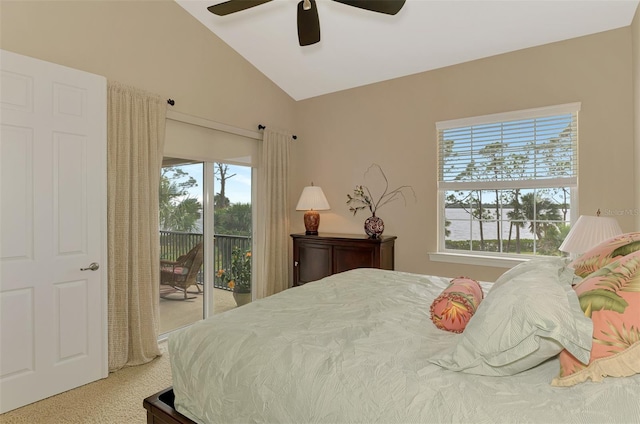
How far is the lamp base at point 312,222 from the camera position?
14.5 feet

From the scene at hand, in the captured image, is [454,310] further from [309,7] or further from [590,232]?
[309,7]

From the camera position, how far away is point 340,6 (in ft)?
10.5

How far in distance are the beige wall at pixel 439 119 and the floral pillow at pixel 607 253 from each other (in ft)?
6.22

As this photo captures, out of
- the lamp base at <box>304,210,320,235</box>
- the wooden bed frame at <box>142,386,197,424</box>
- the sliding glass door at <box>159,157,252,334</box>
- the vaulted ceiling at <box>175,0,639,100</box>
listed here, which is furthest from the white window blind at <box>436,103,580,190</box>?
the wooden bed frame at <box>142,386,197,424</box>

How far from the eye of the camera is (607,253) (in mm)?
1503

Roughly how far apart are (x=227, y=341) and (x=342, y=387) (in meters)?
0.55

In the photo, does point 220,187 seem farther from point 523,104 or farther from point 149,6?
point 523,104

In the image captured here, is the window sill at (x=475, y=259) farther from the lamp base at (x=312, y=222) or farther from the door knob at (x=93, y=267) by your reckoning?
Answer: the door knob at (x=93, y=267)

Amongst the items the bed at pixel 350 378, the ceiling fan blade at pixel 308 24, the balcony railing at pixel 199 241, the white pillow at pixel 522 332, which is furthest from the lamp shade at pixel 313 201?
the white pillow at pixel 522 332

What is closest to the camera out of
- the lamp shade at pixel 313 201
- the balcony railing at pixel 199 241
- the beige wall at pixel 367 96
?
the beige wall at pixel 367 96

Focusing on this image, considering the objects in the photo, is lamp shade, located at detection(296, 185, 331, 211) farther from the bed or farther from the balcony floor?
the bed

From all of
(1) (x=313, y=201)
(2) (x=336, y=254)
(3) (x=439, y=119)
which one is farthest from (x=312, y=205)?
(3) (x=439, y=119)

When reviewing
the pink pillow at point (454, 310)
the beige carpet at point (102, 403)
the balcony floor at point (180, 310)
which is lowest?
the beige carpet at point (102, 403)

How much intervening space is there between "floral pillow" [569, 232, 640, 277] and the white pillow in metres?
0.43
